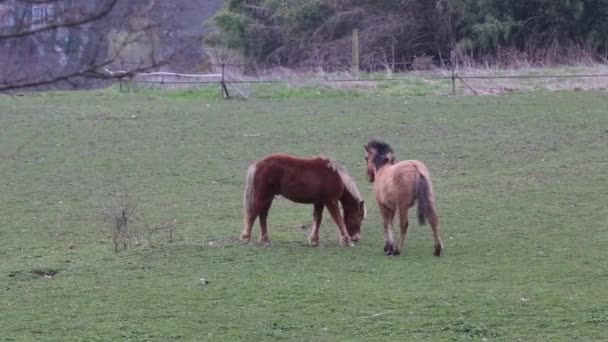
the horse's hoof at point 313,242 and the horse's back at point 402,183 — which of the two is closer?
the horse's back at point 402,183

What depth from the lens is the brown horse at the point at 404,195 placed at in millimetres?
9875

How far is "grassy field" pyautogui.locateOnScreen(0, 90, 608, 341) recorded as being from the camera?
7.69 metres

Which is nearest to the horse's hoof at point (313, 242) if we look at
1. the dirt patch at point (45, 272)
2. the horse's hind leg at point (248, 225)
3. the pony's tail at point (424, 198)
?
the horse's hind leg at point (248, 225)

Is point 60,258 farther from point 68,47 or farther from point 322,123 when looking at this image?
point 322,123

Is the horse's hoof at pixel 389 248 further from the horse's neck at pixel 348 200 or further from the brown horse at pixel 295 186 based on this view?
the horse's neck at pixel 348 200

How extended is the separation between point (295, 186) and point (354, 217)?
38.0 inches

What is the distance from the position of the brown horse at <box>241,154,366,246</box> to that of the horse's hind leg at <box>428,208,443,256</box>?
1.25m

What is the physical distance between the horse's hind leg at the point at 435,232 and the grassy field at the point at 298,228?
0.56 ft

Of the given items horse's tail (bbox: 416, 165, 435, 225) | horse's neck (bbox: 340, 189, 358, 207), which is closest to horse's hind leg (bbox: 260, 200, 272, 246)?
horse's neck (bbox: 340, 189, 358, 207)

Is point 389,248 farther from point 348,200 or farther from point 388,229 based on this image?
point 348,200

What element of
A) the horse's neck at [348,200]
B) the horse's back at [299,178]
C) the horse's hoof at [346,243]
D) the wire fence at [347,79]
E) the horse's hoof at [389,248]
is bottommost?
the horse's hoof at [346,243]

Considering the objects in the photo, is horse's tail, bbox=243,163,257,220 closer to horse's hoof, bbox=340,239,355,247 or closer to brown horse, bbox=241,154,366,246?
brown horse, bbox=241,154,366,246

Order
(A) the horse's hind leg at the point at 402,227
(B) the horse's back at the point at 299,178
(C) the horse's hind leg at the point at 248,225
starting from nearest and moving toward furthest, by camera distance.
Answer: (A) the horse's hind leg at the point at 402,227 → (B) the horse's back at the point at 299,178 → (C) the horse's hind leg at the point at 248,225

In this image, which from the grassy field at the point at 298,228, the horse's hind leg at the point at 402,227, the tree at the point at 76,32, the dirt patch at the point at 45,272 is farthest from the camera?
the horse's hind leg at the point at 402,227
